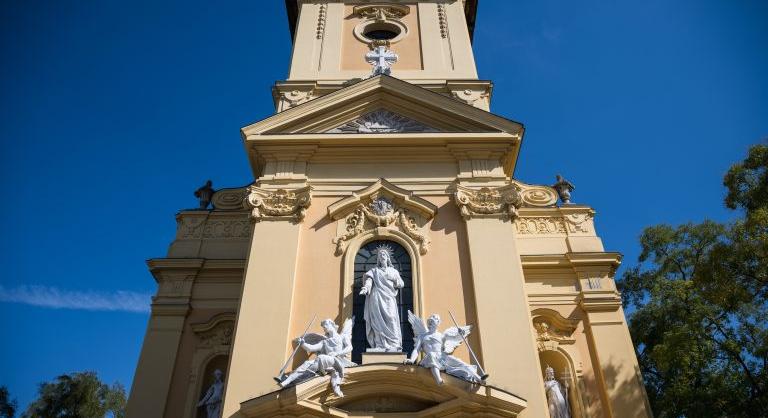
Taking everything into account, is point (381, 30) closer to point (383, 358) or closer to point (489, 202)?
point (489, 202)

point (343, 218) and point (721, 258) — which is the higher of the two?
point (343, 218)

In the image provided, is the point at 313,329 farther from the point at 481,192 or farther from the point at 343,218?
the point at 481,192

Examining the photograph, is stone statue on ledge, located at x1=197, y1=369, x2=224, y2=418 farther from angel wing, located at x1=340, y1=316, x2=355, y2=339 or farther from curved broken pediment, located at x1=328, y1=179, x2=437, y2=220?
curved broken pediment, located at x1=328, y1=179, x2=437, y2=220

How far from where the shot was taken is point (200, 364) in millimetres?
12656

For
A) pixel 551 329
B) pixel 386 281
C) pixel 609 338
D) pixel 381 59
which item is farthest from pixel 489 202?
pixel 381 59

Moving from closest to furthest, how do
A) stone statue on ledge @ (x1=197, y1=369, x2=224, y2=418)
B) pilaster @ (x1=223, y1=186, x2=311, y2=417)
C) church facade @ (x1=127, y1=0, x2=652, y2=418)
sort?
church facade @ (x1=127, y1=0, x2=652, y2=418) < pilaster @ (x1=223, y1=186, x2=311, y2=417) < stone statue on ledge @ (x1=197, y1=369, x2=224, y2=418)

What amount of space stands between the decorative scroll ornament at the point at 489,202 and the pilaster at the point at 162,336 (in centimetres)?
650

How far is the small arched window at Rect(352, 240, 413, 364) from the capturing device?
10.6 metres

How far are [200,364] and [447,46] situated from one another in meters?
11.5

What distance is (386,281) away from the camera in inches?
429

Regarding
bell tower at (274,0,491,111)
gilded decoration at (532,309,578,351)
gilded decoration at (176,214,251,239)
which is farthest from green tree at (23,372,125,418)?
gilded decoration at (532,309,578,351)

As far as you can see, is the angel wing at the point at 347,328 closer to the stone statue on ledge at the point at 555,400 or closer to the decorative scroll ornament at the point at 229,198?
the stone statue on ledge at the point at 555,400

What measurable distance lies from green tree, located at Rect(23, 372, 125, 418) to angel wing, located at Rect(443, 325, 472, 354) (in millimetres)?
21039

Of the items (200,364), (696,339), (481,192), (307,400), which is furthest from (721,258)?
(200,364)
